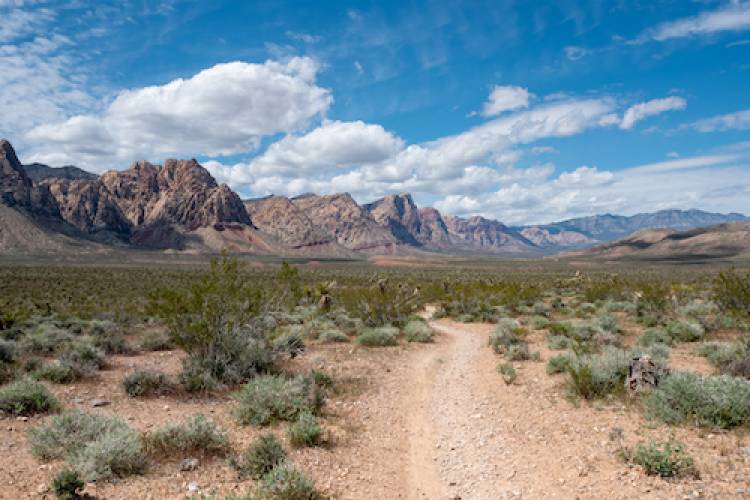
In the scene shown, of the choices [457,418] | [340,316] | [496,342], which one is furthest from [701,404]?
[340,316]

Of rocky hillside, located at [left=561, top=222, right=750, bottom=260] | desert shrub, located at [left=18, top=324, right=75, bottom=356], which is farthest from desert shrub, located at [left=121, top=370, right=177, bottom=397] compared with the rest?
rocky hillside, located at [left=561, top=222, right=750, bottom=260]

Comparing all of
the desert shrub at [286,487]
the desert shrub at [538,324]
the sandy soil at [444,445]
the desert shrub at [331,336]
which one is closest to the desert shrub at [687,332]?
the sandy soil at [444,445]

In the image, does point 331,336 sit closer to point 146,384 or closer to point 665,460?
point 146,384

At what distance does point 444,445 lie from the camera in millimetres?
7652

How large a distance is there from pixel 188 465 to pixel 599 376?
767cm

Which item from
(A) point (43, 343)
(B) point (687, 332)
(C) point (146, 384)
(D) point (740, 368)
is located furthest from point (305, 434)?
(B) point (687, 332)

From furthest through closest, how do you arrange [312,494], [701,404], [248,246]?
[248,246], [701,404], [312,494]

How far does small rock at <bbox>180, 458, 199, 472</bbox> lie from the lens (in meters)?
6.23

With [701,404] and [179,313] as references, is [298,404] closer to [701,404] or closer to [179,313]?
[179,313]

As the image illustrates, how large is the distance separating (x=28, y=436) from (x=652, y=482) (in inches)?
341

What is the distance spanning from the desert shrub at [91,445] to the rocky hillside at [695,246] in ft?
527

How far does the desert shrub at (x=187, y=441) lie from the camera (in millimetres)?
6664

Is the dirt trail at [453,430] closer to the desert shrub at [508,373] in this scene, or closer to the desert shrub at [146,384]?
the desert shrub at [508,373]

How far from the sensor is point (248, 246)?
610 feet
